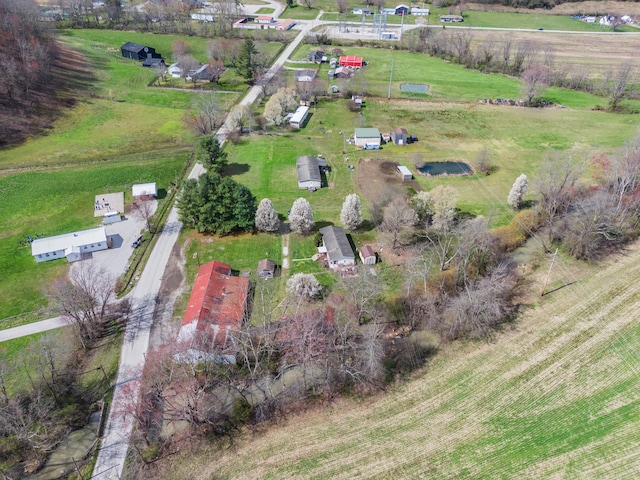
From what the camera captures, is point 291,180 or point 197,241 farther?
point 291,180

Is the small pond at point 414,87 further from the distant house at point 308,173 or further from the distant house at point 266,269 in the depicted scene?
the distant house at point 266,269

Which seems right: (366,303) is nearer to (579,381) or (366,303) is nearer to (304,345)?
(304,345)

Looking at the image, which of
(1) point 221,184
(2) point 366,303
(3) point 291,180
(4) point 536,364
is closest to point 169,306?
(1) point 221,184

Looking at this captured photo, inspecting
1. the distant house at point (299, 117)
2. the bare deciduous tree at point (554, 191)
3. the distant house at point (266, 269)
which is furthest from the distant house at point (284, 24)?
the distant house at point (266, 269)

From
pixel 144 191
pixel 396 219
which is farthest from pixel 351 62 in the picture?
pixel 396 219

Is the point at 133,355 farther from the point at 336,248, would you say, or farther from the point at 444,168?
the point at 444,168

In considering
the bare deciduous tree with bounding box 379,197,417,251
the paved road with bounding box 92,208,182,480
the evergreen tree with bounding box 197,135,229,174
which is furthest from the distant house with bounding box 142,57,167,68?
the bare deciduous tree with bounding box 379,197,417,251

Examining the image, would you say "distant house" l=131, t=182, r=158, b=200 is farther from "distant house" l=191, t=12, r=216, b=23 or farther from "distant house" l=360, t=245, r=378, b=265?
"distant house" l=191, t=12, r=216, b=23
